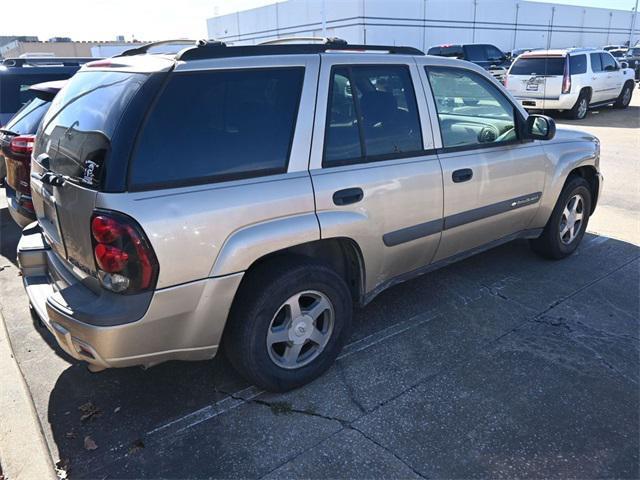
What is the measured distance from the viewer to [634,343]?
346cm

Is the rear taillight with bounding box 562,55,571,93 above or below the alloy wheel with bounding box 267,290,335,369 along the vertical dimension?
above

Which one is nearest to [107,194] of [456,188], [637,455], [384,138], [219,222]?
[219,222]

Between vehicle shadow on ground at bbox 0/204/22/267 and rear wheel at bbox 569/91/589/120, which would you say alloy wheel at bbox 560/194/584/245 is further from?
rear wheel at bbox 569/91/589/120

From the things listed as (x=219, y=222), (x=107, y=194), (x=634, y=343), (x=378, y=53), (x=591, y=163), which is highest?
(x=378, y=53)

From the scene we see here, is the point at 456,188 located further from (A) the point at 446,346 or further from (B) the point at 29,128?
(B) the point at 29,128

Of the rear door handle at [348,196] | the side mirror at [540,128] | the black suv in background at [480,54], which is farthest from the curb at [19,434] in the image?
the black suv in background at [480,54]

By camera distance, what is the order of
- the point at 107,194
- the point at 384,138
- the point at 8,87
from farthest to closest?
the point at 8,87 < the point at 384,138 < the point at 107,194

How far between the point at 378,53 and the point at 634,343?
258 centimetres

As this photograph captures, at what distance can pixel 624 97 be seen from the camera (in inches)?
675

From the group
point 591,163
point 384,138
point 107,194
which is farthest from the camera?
point 591,163

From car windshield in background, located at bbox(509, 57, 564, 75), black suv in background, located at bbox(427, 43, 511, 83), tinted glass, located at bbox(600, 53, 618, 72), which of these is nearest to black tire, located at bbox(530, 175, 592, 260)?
car windshield in background, located at bbox(509, 57, 564, 75)

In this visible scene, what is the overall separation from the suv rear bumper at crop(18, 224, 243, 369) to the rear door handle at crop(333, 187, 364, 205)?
2.38 ft

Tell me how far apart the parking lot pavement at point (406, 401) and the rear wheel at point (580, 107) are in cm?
1210

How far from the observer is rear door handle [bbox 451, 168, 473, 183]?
357 centimetres
